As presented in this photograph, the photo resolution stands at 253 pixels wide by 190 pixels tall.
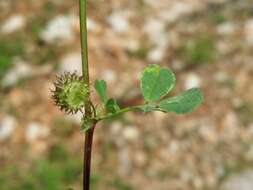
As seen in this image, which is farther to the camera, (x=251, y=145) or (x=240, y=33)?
(x=240, y=33)

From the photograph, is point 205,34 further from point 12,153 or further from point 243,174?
point 12,153

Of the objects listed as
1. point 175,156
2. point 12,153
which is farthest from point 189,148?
point 12,153

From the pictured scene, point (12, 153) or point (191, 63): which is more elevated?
point (191, 63)

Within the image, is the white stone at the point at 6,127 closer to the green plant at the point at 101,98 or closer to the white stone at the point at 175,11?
the white stone at the point at 175,11

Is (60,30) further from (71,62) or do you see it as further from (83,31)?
(83,31)

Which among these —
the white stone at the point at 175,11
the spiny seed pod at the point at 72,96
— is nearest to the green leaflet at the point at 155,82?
the spiny seed pod at the point at 72,96

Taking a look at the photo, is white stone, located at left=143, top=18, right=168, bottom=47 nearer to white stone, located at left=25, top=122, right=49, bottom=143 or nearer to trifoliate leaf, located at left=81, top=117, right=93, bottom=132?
white stone, located at left=25, top=122, right=49, bottom=143

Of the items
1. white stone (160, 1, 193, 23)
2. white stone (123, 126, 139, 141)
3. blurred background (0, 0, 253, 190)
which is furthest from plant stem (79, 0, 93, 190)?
white stone (160, 1, 193, 23)
